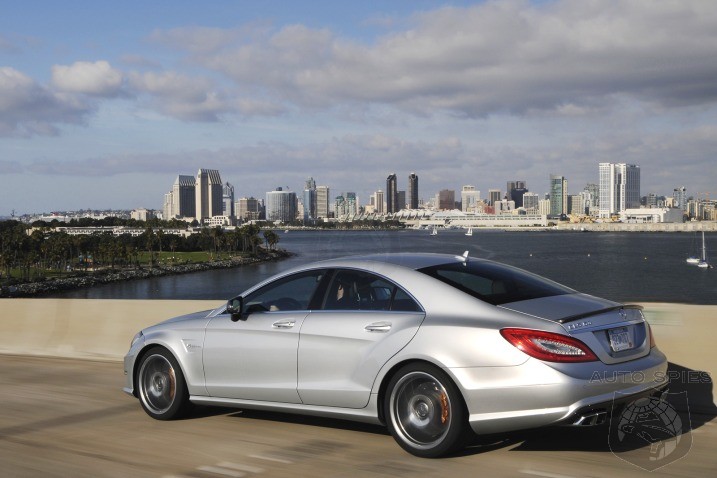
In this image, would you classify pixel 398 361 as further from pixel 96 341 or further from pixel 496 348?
pixel 96 341

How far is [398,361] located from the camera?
555cm

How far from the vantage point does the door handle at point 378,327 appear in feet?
18.7

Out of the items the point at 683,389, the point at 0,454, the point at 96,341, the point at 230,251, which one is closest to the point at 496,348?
the point at 683,389

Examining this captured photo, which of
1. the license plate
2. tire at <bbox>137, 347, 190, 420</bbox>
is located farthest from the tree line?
the license plate

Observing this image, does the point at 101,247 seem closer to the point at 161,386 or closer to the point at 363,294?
the point at 161,386

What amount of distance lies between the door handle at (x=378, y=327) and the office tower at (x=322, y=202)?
424ft

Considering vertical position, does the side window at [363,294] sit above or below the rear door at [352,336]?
above

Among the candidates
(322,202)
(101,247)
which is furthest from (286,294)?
(101,247)

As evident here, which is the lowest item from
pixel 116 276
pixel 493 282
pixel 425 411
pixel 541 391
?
pixel 116 276

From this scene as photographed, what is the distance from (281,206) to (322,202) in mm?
20731

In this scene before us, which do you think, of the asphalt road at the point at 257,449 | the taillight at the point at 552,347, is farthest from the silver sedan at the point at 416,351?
the asphalt road at the point at 257,449

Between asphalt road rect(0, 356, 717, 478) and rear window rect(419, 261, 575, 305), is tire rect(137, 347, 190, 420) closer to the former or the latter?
asphalt road rect(0, 356, 717, 478)

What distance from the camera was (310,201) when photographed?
5620 inches

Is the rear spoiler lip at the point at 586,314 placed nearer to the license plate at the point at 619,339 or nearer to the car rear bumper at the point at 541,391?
the license plate at the point at 619,339
